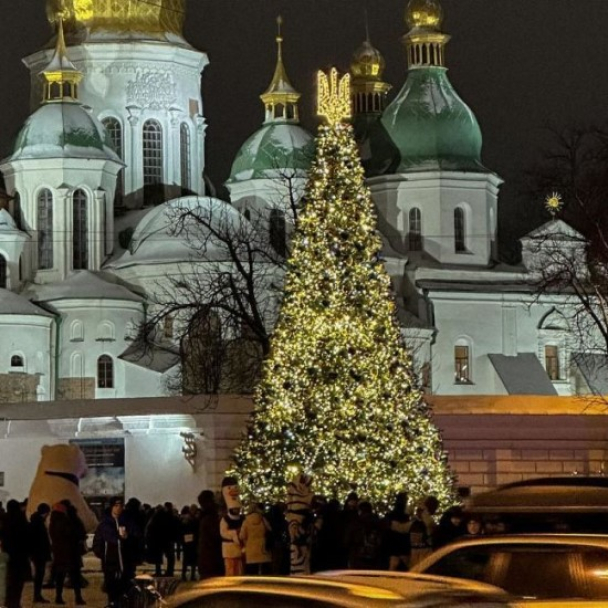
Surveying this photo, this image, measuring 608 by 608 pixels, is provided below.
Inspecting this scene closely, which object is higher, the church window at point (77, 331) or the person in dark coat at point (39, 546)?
the church window at point (77, 331)

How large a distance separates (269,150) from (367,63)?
1159cm

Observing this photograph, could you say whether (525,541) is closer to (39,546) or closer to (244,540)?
(244,540)

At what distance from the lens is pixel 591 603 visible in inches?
416

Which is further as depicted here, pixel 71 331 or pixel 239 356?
pixel 71 331

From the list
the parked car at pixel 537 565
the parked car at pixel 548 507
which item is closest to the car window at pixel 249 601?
the parked car at pixel 537 565

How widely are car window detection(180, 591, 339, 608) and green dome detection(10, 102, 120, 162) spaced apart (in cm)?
5750

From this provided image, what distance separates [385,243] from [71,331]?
33.6 feet

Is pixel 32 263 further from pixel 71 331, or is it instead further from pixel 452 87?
pixel 452 87

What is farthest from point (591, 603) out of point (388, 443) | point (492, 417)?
point (492, 417)

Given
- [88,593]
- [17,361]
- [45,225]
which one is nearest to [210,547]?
[88,593]

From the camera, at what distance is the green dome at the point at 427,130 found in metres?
66.3

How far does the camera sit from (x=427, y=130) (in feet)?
218

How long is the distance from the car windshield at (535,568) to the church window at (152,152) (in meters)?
59.1

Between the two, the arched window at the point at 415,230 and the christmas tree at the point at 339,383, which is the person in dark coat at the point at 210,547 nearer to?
the christmas tree at the point at 339,383
